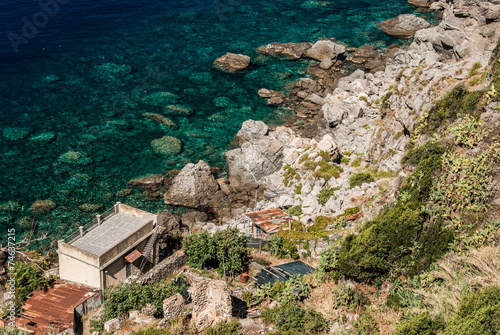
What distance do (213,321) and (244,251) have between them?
10.5 meters

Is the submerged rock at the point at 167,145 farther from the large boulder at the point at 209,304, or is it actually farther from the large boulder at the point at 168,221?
the large boulder at the point at 209,304

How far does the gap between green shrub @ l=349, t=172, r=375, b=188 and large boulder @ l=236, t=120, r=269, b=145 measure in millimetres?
17744

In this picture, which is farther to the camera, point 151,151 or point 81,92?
point 81,92

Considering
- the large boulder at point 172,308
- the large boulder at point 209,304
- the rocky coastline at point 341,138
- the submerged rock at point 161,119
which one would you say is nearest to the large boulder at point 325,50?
the rocky coastline at point 341,138

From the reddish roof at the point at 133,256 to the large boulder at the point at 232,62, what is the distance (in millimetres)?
44599

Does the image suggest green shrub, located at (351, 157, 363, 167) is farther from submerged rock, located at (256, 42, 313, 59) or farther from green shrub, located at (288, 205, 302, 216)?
submerged rock, located at (256, 42, 313, 59)

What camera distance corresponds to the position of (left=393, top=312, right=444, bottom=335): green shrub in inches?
816

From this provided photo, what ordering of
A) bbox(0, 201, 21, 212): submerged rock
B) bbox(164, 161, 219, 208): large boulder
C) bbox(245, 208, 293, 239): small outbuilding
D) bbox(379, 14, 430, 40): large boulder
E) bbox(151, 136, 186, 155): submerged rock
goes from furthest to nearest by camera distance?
bbox(379, 14, 430, 40): large boulder → bbox(151, 136, 186, 155): submerged rock → bbox(164, 161, 219, 208): large boulder → bbox(0, 201, 21, 212): submerged rock → bbox(245, 208, 293, 239): small outbuilding

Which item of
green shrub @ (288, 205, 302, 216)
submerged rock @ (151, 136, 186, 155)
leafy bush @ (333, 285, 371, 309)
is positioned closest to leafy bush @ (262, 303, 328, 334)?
leafy bush @ (333, 285, 371, 309)

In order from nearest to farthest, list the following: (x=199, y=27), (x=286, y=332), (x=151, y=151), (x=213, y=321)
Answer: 1. (x=286, y=332)
2. (x=213, y=321)
3. (x=151, y=151)
4. (x=199, y=27)

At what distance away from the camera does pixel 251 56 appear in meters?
81.2

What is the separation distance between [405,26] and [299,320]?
240 feet

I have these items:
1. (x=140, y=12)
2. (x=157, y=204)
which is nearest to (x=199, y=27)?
(x=140, y=12)

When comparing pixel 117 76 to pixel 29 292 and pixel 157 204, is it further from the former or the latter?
pixel 29 292
